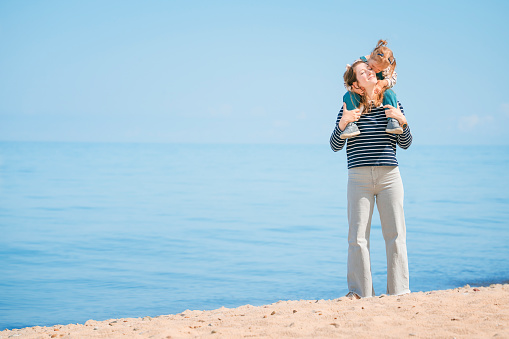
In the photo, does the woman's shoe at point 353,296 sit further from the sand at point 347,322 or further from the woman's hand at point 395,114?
the woman's hand at point 395,114

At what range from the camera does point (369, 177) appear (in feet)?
13.9

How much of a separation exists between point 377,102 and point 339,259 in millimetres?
4735

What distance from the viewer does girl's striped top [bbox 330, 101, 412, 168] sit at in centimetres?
418

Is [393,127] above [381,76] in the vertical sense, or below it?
below

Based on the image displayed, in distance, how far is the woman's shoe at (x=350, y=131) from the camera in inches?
161

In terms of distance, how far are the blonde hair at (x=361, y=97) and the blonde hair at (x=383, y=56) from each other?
0.13m

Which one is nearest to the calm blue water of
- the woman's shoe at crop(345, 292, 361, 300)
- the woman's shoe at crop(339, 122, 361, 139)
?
the woman's shoe at crop(345, 292, 361, 300)

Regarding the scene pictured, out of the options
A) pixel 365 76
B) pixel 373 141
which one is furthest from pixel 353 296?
pixel 365 76

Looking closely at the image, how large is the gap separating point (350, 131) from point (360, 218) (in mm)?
661

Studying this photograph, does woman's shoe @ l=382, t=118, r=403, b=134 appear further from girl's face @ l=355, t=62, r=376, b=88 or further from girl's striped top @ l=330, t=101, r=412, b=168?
girl's face @ l=355, t=62, r=376, b=88

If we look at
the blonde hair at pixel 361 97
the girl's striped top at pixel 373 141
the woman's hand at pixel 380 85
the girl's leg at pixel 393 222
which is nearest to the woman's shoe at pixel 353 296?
the girl's leg at pixel 393 222

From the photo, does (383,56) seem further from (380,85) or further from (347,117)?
(347,117)

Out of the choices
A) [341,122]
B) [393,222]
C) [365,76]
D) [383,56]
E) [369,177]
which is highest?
[383,56]

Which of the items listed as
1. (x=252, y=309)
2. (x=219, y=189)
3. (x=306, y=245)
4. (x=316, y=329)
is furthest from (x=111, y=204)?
(x=316, y=329)
